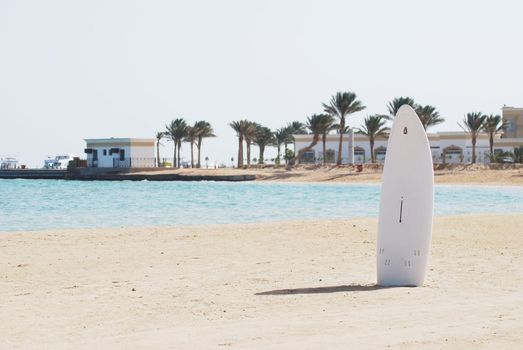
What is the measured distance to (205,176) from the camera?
8812 centimetres

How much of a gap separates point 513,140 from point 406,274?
7770 centimetres

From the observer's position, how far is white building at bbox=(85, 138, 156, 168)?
9812cm

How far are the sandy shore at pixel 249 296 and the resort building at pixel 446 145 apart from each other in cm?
6603

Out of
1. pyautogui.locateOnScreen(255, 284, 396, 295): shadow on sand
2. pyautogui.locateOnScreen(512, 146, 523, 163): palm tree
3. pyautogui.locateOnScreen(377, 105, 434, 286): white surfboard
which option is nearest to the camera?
pyautogui.locateOnScreen(255, 284, 396, 295): shadow on sand

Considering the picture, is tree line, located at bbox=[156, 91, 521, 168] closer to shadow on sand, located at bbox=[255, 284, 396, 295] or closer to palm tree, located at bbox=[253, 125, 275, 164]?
palm tree, located at bbox=[253, 125, 275, 164]

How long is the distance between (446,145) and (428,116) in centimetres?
808

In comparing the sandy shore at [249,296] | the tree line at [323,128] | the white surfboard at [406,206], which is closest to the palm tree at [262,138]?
the tree line at [323,128]

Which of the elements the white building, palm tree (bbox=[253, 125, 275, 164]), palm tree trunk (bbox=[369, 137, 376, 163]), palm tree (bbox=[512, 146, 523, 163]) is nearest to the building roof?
the white building

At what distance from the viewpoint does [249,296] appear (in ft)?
33.8

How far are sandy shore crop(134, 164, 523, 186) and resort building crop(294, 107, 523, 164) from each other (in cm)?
434

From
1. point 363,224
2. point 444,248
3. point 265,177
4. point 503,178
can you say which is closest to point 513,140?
point 503,178

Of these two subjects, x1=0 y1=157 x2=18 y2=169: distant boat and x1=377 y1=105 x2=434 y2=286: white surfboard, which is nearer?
x1=377 y1=105 x2=434 y2=286: white surfboard

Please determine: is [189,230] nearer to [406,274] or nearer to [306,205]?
[406,274]

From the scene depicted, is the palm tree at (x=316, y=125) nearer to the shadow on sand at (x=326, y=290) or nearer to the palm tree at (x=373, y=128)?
the palm tree at (x=373, y=128)
